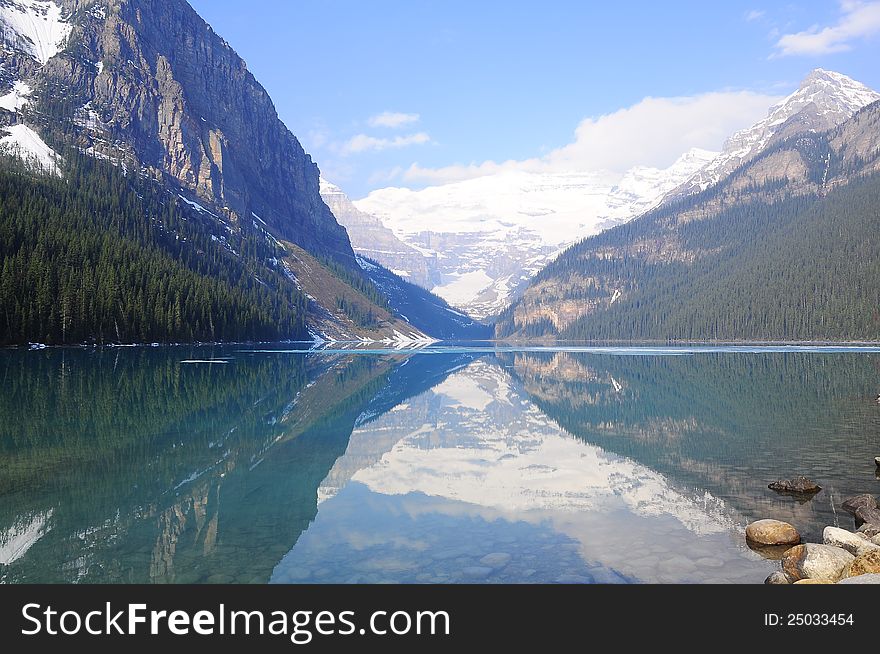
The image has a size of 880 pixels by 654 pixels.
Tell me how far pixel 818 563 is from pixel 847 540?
2.66 metres

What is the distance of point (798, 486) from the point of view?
24.5 meters

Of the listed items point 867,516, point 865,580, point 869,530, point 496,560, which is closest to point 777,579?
point 865,580

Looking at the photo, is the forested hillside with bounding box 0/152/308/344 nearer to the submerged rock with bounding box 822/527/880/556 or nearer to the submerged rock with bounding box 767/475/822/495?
the submerged rock with bounding box 767/475/822/495

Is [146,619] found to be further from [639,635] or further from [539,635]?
[639,635]

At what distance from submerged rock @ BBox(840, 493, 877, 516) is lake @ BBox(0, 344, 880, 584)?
990 millimetres

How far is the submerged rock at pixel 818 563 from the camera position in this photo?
49.3ft

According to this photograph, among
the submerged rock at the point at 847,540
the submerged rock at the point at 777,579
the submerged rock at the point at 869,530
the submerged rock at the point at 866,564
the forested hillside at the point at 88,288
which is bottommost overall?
the submerged rock at the point at 777,579

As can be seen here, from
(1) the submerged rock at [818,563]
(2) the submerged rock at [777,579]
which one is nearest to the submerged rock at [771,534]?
(1) the submerged rock at [818,563]

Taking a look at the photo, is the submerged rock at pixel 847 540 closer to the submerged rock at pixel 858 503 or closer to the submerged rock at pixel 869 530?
the submerged rock at pixel 869 530

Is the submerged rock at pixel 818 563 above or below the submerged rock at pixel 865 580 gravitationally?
below

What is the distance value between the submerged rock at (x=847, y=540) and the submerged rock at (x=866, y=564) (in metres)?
0.98

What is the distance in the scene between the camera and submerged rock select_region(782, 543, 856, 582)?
15.0 metres

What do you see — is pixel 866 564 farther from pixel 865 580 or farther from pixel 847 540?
pixel 847 540

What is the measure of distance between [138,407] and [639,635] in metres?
41.6
